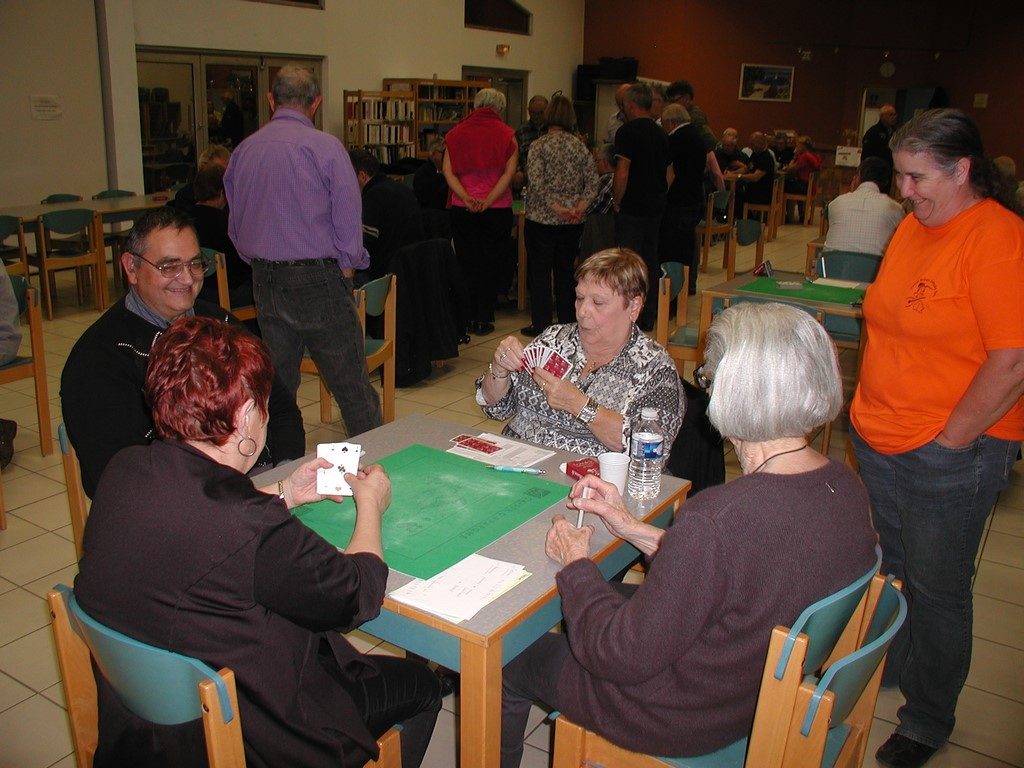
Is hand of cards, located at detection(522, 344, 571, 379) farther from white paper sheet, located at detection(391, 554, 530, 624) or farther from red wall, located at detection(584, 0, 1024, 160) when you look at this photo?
red wall, located at detection(584, 0, 1024, 160)

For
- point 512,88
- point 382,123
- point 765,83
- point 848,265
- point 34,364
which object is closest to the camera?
point 34,364

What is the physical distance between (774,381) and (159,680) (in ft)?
3.77

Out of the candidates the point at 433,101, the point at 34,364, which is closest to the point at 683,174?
the point at 34,364

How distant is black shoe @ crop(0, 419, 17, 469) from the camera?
417cm

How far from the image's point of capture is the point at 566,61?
47.3 ft

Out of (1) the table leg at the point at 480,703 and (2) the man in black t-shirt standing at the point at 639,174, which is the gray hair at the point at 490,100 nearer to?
(2) the man in black t-shirt standing at the point at 639,174

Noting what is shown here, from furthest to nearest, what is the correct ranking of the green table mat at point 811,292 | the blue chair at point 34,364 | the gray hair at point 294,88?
1. the green table mat at point 811,292
2. the blue chair at point 34,364
3. the gray hair at point 294,88

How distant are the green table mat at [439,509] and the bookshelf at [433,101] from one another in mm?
9267

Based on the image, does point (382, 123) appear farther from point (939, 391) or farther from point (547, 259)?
point (939, 391)

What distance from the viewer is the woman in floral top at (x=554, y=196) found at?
19.6ft

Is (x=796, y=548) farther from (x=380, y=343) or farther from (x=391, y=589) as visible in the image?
(x=380, y=343)

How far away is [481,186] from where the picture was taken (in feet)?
20.5

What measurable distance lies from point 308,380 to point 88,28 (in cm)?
496

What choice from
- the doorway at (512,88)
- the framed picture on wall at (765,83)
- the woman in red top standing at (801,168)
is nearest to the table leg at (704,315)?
the woman in red top standing at (801,168)
